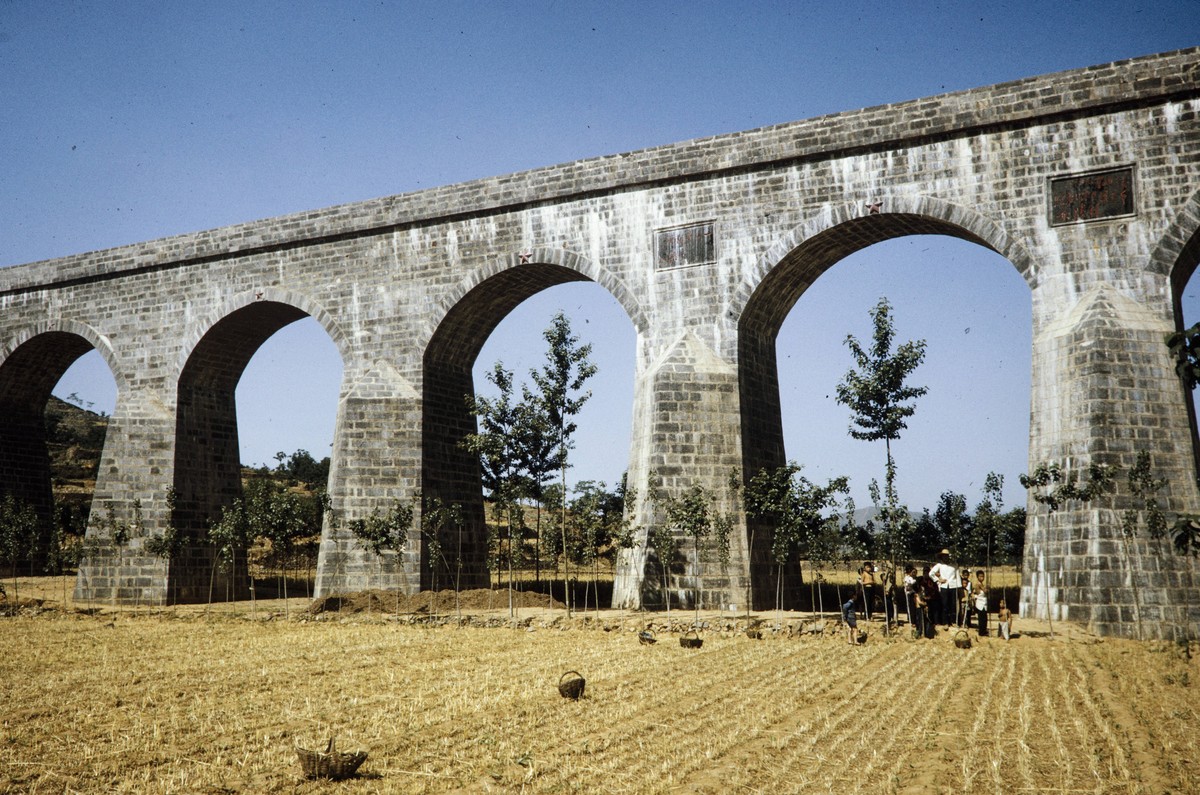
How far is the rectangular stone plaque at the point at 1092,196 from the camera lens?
17.4 metres

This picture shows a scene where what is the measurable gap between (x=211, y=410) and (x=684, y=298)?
14.0m

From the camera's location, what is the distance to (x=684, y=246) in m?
21.0

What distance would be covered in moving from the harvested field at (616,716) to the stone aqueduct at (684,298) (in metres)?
3.63

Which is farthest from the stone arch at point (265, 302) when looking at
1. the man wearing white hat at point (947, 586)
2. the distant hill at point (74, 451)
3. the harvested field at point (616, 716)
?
the distant hill at point (74, 451)

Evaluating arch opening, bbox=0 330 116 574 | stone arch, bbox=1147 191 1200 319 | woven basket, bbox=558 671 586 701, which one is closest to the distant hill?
arch opening, bbox=0 330 116 574

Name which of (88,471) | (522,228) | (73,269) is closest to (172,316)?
(73,269)

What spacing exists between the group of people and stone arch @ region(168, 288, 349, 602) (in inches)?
568

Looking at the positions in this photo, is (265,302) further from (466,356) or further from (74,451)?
(74,451)

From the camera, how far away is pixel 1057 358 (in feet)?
57.2

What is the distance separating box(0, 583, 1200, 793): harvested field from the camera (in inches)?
316

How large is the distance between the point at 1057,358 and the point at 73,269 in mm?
25162

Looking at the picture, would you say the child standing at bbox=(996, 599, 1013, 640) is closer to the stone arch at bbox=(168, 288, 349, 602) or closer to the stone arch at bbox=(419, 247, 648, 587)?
the stone arch at bbox=(419, 247, 648, 587)

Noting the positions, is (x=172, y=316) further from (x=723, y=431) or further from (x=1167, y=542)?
(x=1167, y=542)

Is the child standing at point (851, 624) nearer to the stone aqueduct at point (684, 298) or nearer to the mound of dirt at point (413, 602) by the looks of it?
the stone aqueduct at point (684, 298)
